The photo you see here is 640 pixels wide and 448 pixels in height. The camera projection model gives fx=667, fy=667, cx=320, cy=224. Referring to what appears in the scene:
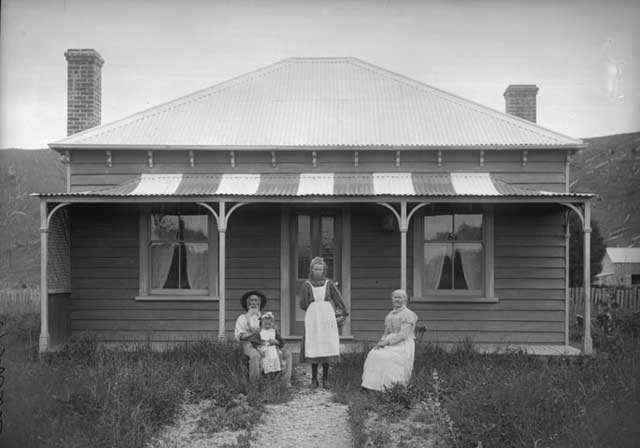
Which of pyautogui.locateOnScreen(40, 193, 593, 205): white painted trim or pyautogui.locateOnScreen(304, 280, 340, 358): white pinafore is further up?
pyautogui.locateOnScreen(40, 193, 593, 205): white painted trim

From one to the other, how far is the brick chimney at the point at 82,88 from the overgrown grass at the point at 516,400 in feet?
25.3

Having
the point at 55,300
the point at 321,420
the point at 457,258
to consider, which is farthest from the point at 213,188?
the point at 321,420

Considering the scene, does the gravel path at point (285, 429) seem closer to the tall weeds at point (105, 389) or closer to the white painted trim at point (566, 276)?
the tall weeds at point (105, 389)

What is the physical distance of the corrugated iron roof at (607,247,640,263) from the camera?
35866mm

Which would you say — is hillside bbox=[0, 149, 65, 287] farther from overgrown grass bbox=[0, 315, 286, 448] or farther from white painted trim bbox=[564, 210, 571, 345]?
white painted trim bbox=[564, 210, 571, 345]

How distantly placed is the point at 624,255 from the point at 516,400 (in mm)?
34757

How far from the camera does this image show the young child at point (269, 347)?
8484mm

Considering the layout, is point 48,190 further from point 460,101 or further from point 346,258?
point 346,258

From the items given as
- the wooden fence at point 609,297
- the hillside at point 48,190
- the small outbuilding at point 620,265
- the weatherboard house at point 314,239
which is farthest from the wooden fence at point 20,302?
the small outbuilding at point 620,265

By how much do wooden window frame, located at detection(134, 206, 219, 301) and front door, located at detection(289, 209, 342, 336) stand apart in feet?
4.53

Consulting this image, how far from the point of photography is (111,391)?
23.9 feet

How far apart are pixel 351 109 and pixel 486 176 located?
3.18m

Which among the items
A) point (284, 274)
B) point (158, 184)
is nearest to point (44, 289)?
point (158, 184)

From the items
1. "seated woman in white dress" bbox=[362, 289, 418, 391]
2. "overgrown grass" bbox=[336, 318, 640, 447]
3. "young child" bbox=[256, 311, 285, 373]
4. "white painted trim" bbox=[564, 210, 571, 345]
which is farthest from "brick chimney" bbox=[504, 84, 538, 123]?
"young child" bbox=[256, 311, 285, 373]
